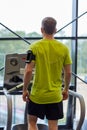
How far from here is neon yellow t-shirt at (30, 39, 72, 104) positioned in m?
2.22

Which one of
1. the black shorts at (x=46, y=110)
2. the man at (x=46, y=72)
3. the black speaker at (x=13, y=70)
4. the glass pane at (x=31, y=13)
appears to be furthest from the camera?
the glass pane at (x=31, y=13)

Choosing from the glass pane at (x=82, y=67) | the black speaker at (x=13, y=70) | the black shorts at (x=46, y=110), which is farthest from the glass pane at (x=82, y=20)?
the black shorts at (x=46, y=110)

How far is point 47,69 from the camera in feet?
7.36

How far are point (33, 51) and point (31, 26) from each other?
163cm

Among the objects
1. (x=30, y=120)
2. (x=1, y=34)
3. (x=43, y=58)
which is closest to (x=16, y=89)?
(x=30, y=120)

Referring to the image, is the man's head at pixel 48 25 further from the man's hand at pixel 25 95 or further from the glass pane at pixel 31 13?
the glass pane at pixel 31 13

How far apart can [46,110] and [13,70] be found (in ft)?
2.40

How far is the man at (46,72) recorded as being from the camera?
7.29 feet

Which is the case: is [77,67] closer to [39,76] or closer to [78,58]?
[78,58]

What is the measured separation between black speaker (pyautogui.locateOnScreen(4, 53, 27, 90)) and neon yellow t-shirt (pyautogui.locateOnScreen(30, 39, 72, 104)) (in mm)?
626

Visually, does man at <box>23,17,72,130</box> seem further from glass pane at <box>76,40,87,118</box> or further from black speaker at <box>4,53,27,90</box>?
glass pane at <box>76,40,87,118</box>

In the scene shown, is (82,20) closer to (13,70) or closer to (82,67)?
(82,67)

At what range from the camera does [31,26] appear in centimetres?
378

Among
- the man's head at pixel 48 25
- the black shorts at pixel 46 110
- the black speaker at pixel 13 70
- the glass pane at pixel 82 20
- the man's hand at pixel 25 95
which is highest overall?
the glass pane at pixel 82 20
